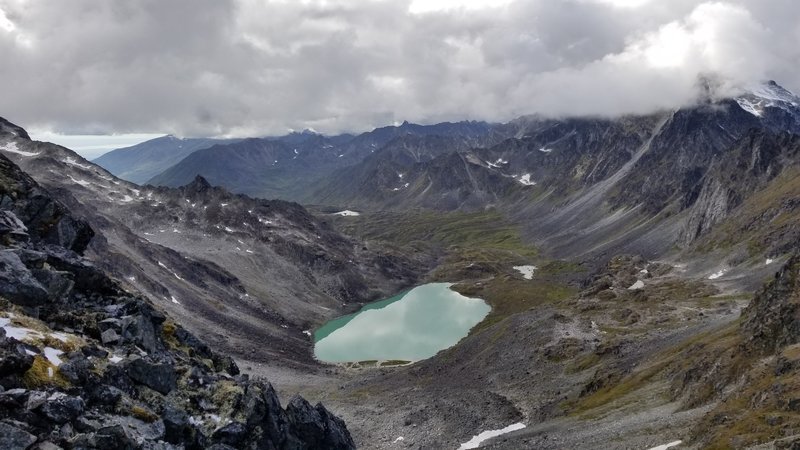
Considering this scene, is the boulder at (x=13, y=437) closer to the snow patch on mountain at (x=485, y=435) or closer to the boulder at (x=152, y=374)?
the boulder at (x=152, y=374)

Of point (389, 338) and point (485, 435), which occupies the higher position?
point (485, 435)

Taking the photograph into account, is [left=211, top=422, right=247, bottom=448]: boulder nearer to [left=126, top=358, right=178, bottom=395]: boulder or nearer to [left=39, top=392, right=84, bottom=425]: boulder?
[left=126, top=358, right=178, bottom=395]: boulder

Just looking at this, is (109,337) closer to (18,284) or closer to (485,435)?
(18,284)

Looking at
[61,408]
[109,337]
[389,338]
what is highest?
[109,337]

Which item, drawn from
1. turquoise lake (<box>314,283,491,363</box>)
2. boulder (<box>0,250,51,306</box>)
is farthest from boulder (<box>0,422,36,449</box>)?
turquoise lake (<box>314,283,491,363</box>)

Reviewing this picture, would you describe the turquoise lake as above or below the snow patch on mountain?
below

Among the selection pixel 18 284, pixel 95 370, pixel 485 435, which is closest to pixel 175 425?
pixel 95 370

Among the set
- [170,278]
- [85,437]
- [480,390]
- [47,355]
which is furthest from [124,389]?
[170,278]

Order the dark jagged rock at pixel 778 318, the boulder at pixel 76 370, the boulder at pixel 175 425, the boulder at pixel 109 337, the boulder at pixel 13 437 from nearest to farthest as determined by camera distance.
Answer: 1. the boulder at pixel 13 437
2. the boulder at pixel 76 370
3. the boulder at pixel 175 425
4. the boulder at pixel 109 337
5. the dark jagged rock at pixel 778 318

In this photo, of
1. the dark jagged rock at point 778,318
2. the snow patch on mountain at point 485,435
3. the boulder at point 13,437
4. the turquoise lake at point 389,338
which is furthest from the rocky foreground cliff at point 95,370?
the turquoise lake at point 389,338
